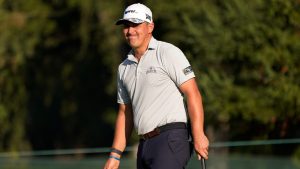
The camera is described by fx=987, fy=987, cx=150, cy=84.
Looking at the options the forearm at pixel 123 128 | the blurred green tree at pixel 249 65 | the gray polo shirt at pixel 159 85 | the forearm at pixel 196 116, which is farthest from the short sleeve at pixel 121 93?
the blurred green tree at pixel 249 65

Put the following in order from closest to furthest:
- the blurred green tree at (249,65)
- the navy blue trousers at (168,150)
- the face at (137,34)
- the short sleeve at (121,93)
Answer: the navy blue trousers at (168,150) → the face at (137,34) → the short sleeve at (121,93) → the blurred green tree at (249,65)

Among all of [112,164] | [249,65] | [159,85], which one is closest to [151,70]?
[159,85]

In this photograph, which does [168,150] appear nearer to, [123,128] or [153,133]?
[153,133]

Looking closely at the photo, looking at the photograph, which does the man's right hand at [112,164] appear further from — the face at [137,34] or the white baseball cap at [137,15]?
the white baseball cap at [137,15]

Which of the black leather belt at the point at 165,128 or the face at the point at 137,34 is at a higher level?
the face at the point at 137,34

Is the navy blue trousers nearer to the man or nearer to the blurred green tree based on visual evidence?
the man

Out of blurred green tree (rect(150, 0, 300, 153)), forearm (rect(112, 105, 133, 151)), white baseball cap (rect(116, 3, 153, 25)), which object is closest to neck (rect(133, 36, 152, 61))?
white baseball cap (rect(116, 3, 153, 25))

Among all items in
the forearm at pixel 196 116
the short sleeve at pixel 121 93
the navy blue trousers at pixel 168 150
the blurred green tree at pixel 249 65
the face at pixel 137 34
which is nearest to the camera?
the forearm at pixel 196 116

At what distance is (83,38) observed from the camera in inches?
793

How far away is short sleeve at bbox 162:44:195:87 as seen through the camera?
5.52m

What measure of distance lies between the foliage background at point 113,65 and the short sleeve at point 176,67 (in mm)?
6051

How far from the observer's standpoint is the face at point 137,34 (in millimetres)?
5676

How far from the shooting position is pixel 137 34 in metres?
5.68

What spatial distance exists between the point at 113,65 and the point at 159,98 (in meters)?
15.5
